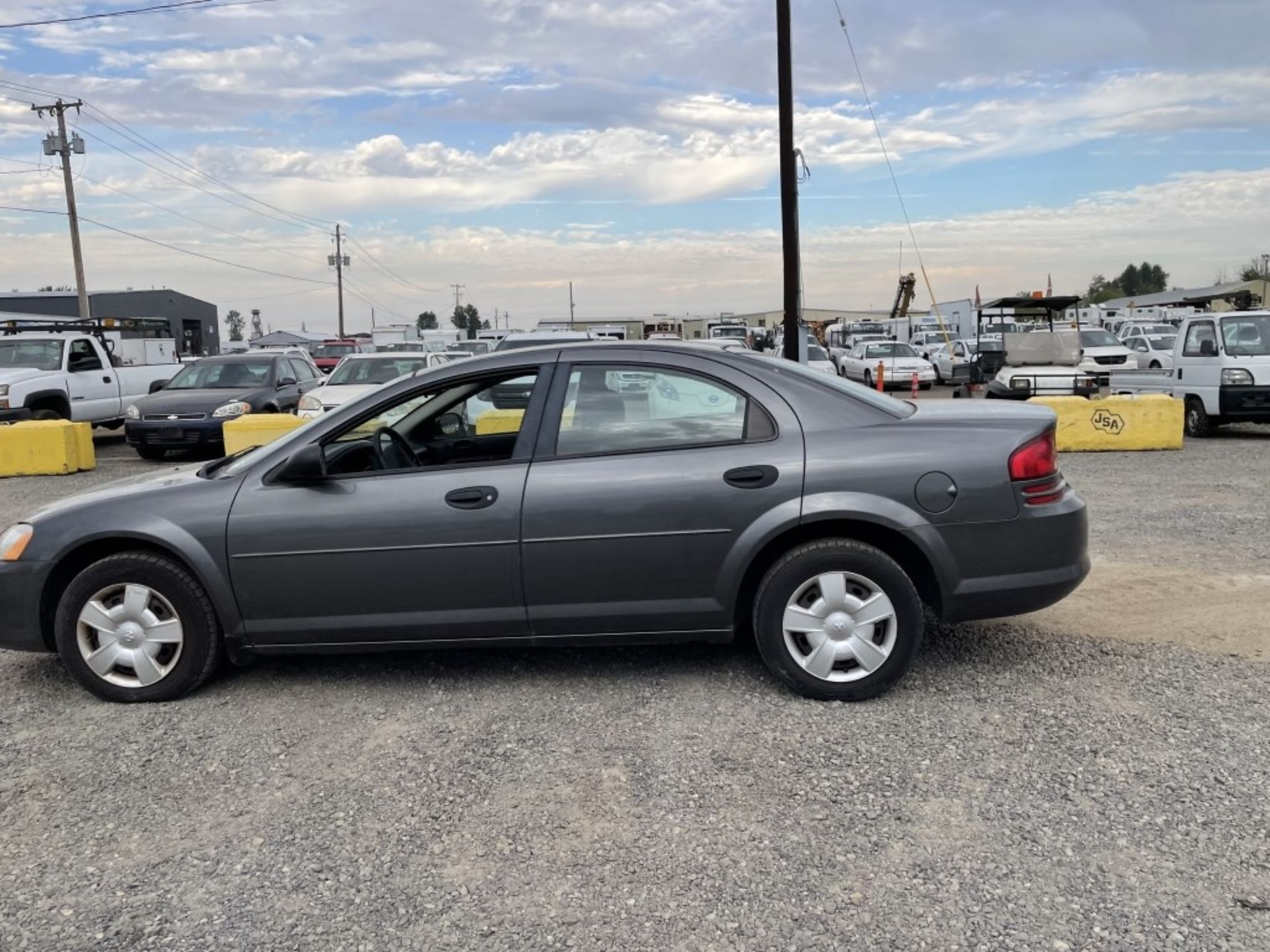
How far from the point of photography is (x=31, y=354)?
14.8m

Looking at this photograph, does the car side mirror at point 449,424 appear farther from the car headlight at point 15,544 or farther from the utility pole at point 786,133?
the utility pole at point 786,133

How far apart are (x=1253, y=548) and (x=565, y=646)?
5118 millimetres

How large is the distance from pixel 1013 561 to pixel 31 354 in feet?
49.8

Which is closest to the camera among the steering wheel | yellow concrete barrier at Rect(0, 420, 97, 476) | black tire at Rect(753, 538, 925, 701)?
black tire at Rect(753, 538, 925, 701)

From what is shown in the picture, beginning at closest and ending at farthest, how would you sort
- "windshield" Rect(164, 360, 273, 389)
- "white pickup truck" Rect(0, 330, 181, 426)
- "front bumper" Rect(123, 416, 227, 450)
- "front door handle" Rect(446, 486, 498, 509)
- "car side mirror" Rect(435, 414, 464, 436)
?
"front door handle" Rect(446, 486, 498, 509)
"car side mirror" Rect(435, 414, 464, 436)
"front bumper" Rect(123, 416, 227, 450)
"white pickup truck" Rect(0, 330, 181, 426)
"windshield" Rect(164, 360, 273, 389)

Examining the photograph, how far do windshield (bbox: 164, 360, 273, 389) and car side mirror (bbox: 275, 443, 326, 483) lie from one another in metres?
11.1

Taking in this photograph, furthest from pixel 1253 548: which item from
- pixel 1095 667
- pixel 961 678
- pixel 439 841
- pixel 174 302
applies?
pixel 174 302

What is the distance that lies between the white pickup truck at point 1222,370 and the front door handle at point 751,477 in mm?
11137

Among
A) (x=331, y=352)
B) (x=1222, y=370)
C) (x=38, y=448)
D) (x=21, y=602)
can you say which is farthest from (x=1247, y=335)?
(x=331, y=352)

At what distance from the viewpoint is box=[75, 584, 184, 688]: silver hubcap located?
4344 millimetres

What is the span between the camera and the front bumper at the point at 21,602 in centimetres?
436

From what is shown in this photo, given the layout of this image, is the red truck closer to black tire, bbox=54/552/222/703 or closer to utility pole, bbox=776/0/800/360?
utility pole, bbox=776/0/800/360

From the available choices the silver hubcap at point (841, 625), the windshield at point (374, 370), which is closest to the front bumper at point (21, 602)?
the silver hubcap at point (841, 625)

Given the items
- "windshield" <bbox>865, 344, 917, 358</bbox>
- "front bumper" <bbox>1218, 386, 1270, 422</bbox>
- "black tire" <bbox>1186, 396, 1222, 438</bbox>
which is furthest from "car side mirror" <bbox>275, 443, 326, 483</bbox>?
"windshield" <bbox>865, 344, 917, 358</bbox>
